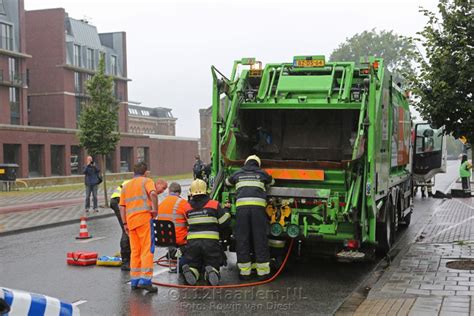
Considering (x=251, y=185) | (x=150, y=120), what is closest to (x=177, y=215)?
(x=251, y=185)

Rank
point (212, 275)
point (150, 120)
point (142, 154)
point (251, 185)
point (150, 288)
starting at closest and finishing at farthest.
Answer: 1. point (150, 288)
2. point (212, 275)
3. point (251, 185)
4. point (142, 154)
5. point (150, 120)

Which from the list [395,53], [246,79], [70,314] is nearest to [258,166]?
[246,79]

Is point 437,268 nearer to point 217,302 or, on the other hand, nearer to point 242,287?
point 242,287

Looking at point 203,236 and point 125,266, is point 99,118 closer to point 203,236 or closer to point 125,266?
point 125,266

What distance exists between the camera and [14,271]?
29.1 feet

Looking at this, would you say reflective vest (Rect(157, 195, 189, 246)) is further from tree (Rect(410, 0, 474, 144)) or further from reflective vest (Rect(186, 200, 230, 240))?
tree (Rect(410, 0, 474, 144))

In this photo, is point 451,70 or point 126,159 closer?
point 451,70

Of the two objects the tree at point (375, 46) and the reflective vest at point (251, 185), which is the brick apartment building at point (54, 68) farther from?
the reflective vest at point (251, 185)

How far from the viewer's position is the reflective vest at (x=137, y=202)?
7480 mm

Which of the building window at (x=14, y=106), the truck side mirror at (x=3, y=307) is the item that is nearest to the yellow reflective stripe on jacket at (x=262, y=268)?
the truck side mirror at (x=3, y=307)

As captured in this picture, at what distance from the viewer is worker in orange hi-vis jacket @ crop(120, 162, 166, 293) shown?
24.3 ft

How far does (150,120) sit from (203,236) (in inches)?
3693

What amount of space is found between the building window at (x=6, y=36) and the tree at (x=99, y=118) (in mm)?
31025

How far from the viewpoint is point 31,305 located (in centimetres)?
321
